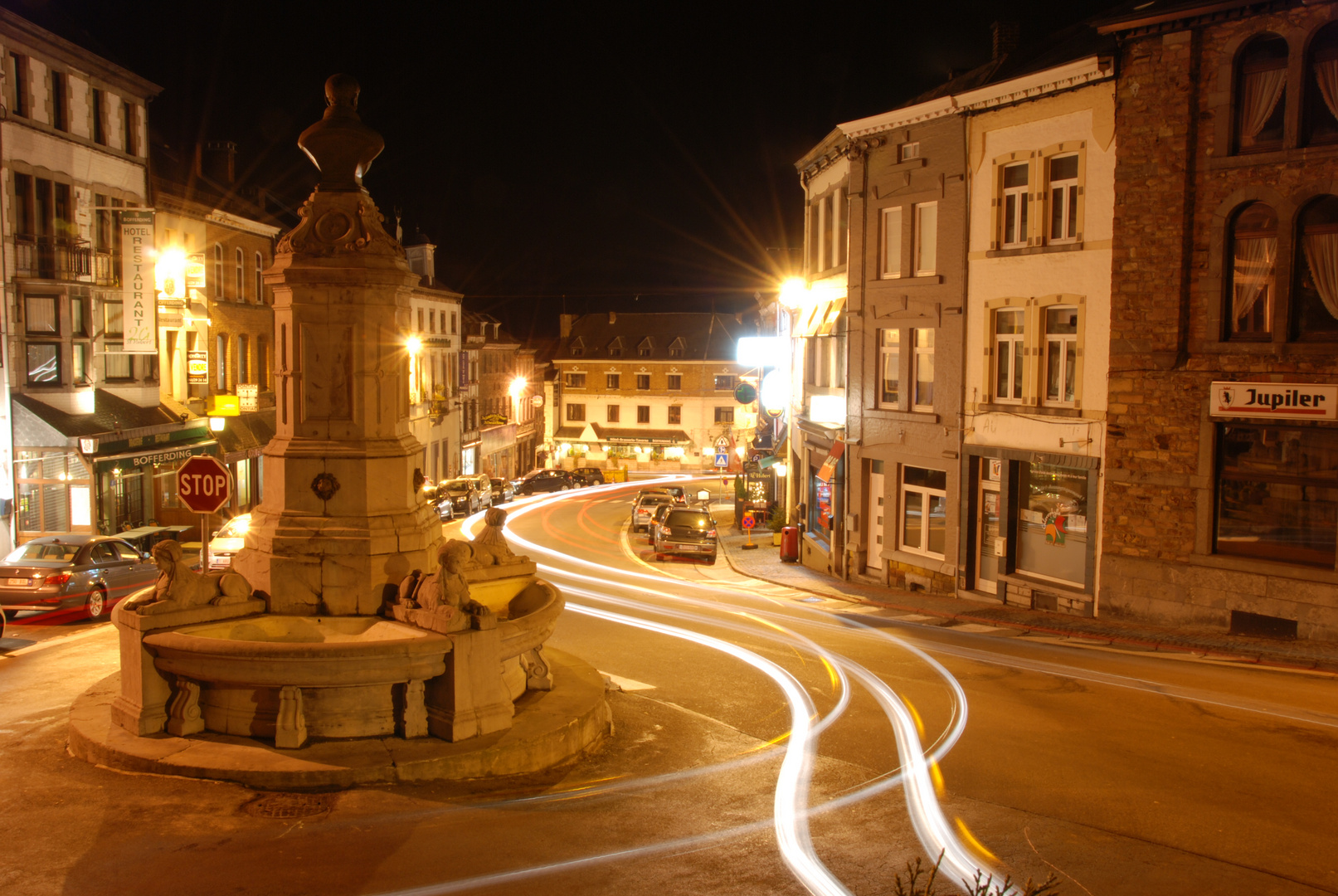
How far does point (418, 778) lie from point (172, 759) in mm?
1954

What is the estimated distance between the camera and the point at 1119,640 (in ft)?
55.9

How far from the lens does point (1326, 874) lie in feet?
23.9

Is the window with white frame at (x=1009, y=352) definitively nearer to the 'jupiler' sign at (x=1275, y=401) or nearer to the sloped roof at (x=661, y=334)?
the 'jupiler' sign at (x=1275, y=401)

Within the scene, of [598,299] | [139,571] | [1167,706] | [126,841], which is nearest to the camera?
[126,841]

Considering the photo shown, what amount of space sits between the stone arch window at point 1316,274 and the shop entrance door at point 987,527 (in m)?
6.26

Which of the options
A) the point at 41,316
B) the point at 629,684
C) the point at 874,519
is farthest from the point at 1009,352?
the point at 41,316

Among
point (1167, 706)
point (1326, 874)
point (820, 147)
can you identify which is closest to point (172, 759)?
point (1326, 874)

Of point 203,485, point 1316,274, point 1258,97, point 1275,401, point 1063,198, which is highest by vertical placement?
point 1258,97

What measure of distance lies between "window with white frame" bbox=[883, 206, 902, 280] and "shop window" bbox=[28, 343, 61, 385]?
21640mm

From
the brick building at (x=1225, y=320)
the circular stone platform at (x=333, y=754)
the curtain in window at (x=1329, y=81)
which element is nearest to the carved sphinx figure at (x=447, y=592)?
the circular stone platform at (x=333, y=754)

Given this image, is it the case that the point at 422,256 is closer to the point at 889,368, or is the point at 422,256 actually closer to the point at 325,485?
the point at 889,368

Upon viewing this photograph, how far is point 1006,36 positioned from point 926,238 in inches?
216

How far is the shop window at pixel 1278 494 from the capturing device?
16422 mm

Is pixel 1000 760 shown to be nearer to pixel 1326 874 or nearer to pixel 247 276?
pixel 1326 874
